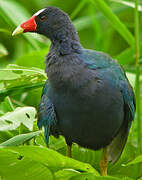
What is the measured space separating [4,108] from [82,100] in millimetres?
886

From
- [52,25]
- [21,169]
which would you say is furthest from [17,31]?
[21,169]

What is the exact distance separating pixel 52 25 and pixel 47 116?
0.50 m

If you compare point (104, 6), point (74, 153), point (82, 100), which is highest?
point (104, 6)

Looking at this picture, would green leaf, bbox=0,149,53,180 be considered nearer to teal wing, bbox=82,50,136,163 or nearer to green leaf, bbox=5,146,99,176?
green leaf, bbox=5,146,99,176

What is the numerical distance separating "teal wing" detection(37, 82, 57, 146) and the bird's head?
296 mm

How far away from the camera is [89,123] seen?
2.91 m

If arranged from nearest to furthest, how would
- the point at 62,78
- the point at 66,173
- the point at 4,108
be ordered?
the point at 66,173 < the point at 62,78 < the point at 4,108

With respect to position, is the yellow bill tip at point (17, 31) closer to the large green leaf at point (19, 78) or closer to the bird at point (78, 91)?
the bird at point (78, 91)

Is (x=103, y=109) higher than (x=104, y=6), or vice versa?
(x=104, y=6)

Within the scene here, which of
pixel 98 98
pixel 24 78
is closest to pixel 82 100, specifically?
pixel 98 98

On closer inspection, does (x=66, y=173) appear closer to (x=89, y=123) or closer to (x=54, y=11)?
(x=89, y=123)

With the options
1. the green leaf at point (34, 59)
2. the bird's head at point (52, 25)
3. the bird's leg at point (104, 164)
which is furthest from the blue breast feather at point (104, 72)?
the green leaf at point (34, 59)

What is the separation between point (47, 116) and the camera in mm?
2965

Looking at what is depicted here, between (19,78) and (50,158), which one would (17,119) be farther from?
(19,78)
